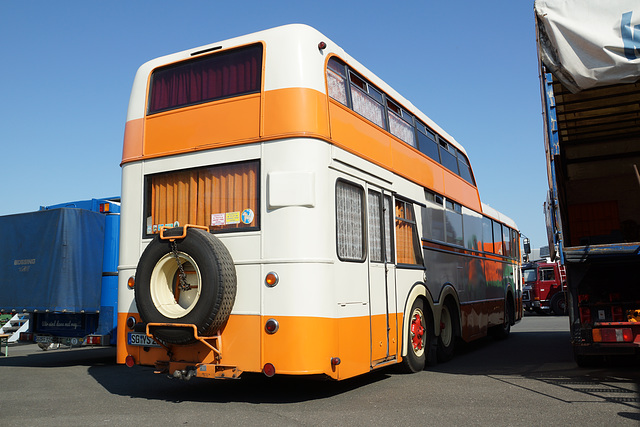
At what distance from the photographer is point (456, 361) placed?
1080 cm

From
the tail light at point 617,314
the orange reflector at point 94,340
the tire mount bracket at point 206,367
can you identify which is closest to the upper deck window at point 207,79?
the tire mount bracket at point 206,367

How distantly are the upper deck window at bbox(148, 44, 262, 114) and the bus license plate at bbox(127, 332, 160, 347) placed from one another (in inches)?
109

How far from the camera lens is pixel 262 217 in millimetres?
6570

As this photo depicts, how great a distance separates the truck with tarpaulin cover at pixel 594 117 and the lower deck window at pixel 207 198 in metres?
3.98

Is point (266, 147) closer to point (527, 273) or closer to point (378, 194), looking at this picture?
point (378, 194)

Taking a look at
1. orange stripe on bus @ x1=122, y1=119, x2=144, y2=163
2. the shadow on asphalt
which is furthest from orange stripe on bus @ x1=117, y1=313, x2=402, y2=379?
orange stripe on bus @ x1=122, y1=119, x2=144, y2=163

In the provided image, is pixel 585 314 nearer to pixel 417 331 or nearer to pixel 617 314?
pixel 617 314

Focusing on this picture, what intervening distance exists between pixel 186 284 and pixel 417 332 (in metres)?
3.83

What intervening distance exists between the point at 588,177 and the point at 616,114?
176cm

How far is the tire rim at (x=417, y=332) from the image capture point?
8867 mm

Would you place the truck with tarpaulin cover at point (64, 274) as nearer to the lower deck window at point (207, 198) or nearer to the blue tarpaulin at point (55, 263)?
the blue tarpaulin at point (55, 263)

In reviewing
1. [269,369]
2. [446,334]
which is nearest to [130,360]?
[269,369]

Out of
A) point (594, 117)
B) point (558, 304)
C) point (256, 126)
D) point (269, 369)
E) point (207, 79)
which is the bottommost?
point (269, 369)

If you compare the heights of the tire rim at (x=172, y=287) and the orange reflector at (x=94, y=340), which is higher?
the tire rim at (x=172, y=287)
